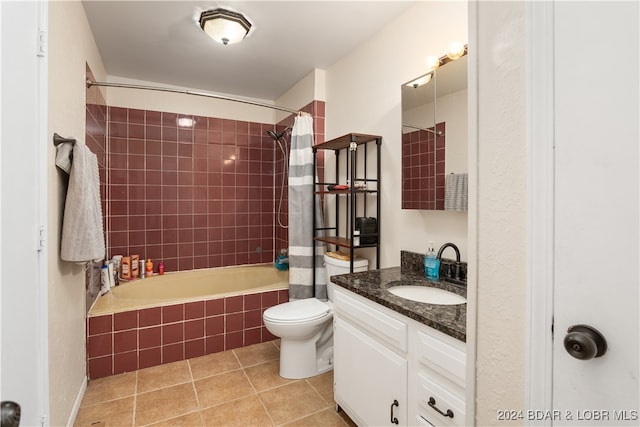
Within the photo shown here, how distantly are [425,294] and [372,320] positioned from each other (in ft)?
1.20

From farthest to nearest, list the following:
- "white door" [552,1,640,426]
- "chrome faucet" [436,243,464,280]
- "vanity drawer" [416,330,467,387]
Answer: "chrome faucet" [436,243,464,280], "vanity drawer" [416,330,467,387], "white door" [552,1,640,426]

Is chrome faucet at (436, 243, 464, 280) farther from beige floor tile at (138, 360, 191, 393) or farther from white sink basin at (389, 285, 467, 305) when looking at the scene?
beige floor tile at (138, 360, 191, 393)

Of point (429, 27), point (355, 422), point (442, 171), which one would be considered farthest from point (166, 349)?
point (429, 27)

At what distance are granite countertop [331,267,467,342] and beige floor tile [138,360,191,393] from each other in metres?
1.40

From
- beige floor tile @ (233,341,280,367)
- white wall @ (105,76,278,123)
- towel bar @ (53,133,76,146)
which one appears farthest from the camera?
white wall @ (105,76,278,123)

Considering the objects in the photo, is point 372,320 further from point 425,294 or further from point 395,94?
point 395,94

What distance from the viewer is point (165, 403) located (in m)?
1.91

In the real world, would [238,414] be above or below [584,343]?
below

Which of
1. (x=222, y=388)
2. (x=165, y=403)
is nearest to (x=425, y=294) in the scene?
(x=222, y=388)

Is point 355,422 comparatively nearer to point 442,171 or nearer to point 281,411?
point 281,411

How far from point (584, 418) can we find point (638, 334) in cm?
19

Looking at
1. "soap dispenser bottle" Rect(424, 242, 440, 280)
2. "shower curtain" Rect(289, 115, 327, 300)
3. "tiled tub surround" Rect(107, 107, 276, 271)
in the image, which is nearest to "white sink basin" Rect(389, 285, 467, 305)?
"soap dispenser bottle" Rect(424, 242, 440, 280)

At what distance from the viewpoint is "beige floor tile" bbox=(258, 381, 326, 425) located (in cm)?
180

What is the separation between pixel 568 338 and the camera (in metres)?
0.57
